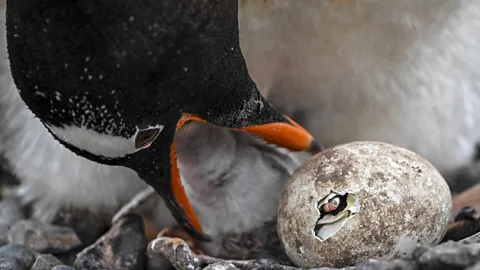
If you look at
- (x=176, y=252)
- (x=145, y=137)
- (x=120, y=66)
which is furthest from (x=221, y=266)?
(x=120, y=66)

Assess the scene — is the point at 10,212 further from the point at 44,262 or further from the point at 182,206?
the point at 182,206

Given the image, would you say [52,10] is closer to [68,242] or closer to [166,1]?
[166,1]

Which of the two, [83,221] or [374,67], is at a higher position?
[374,67]

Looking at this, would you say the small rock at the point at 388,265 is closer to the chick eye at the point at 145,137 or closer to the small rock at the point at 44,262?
the chick eye at the point at 145,137

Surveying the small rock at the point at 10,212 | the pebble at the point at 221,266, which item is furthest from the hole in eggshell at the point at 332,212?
the small rock at the point at 10,212

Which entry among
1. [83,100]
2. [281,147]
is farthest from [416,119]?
[83,100]

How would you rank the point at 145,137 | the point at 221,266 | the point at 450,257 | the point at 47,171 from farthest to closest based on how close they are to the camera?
the point at 47,171
the point at 221,266
the point at 145,137
the point at 450,257

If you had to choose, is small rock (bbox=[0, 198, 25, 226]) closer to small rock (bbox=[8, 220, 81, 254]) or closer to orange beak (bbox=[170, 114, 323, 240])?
small rock (bbox=[8, 220, 81, 254])
